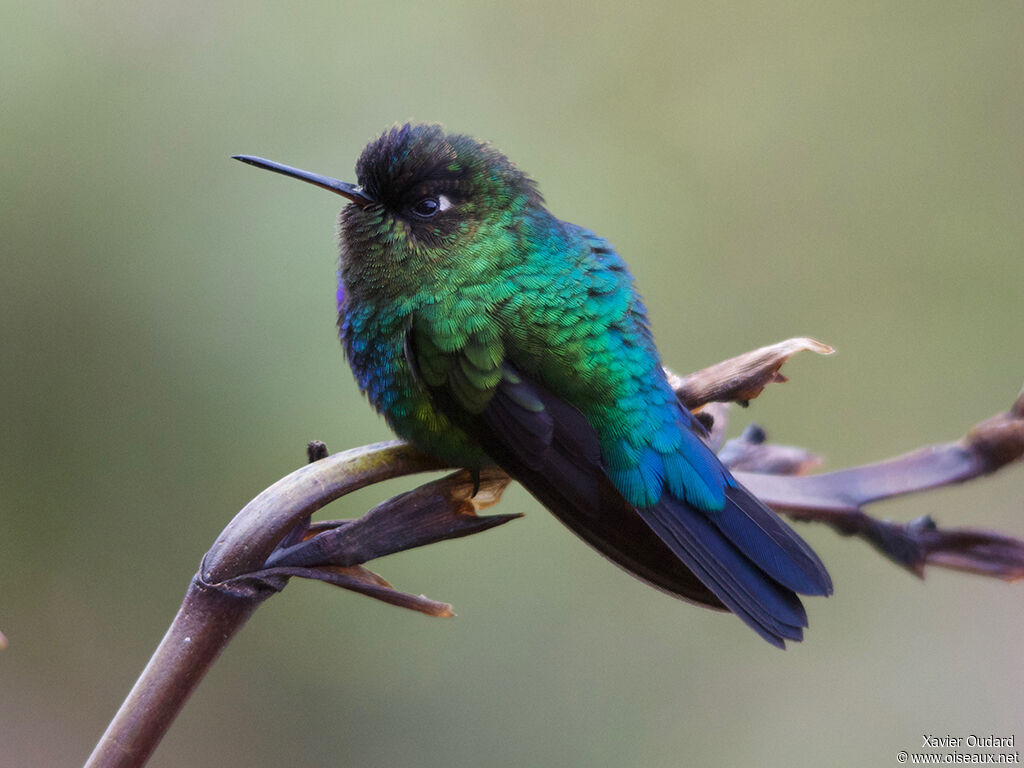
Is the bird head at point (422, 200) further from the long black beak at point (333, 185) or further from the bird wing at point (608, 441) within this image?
the bird wing at point (608, 441)

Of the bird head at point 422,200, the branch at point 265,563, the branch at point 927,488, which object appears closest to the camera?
the branch at point 265,563

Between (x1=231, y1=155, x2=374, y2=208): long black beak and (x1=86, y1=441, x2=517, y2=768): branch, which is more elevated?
(x1=231, y1=155, x2=374, y2=208): long black beak

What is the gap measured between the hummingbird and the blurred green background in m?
0.71

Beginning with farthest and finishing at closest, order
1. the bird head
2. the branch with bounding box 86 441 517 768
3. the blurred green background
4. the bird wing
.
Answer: the blurred green background
the bird head
the bird wing
the branch with bounding box 86 441 517 768

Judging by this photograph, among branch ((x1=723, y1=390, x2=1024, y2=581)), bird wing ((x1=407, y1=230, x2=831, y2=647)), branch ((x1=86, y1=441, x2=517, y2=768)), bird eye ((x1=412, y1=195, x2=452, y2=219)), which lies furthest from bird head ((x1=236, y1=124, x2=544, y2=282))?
branch ((x1=723, y1=390, x2=1024, y2=581))

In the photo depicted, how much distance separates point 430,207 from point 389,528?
0.91 m

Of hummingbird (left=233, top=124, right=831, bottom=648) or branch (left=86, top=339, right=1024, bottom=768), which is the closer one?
branch (left=86, top=339, right=1024, bottom=768)

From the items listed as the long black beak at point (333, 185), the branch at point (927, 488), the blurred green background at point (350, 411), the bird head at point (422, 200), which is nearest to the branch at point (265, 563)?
the branch at point (927, 488)

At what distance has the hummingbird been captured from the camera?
5.11 ft

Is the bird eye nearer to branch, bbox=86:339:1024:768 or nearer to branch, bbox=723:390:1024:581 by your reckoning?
branch, bbox=86:339:1024:768

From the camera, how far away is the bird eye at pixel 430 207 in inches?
72.7

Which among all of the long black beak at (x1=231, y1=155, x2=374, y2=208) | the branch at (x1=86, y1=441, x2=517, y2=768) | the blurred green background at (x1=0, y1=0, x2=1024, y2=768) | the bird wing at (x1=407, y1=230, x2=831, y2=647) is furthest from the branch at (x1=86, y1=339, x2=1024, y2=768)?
the blurred green background at (x1=0, y1=0, x2=1024, y2=768)

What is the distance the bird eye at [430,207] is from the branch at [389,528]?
537 millimetres

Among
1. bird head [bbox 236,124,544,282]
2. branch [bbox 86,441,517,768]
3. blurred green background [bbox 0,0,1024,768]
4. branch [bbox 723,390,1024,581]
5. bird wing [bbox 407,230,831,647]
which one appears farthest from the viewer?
blurred green background [bbox 0,0,1024,768]
